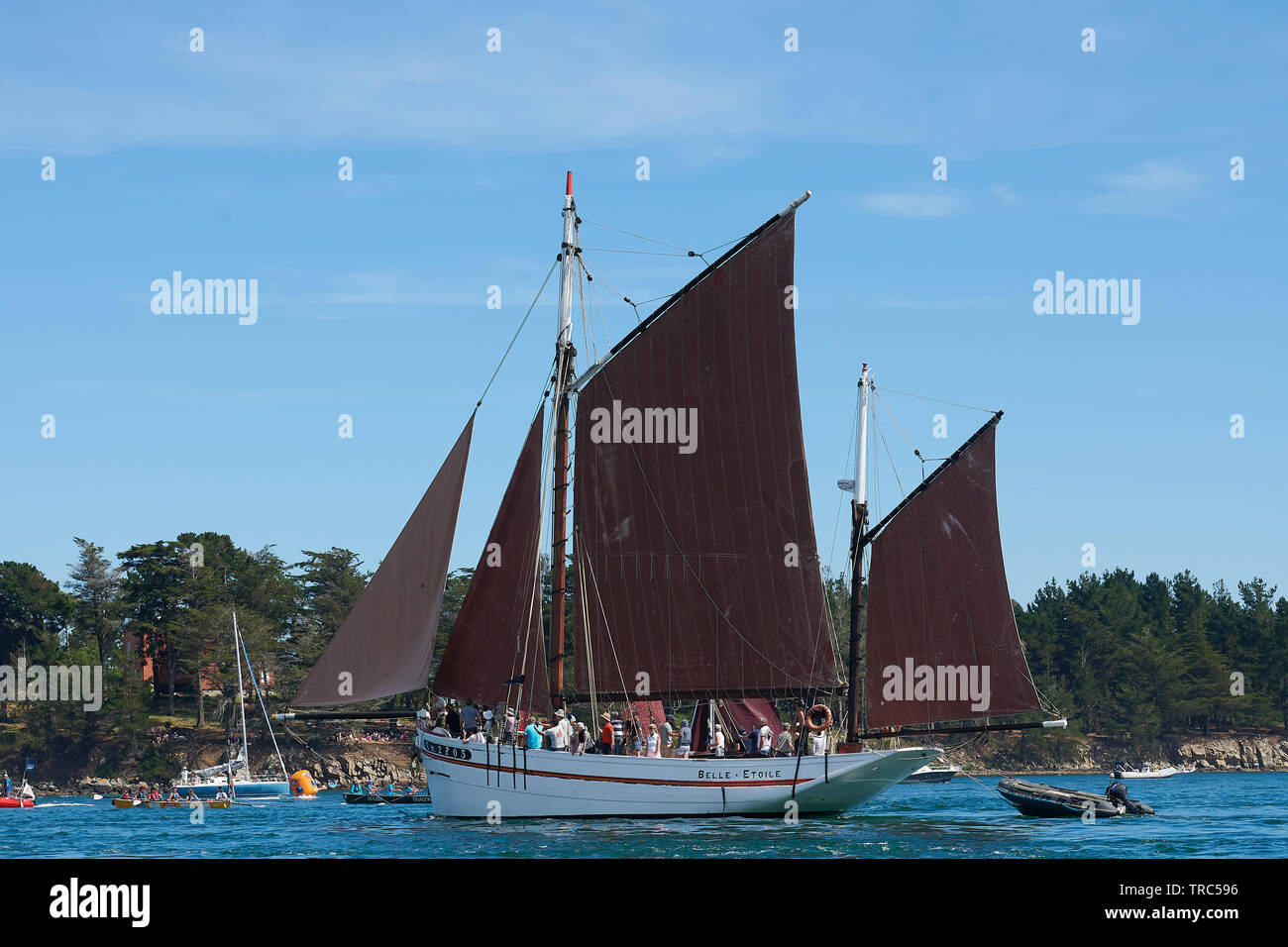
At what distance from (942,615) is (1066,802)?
25.8 feet

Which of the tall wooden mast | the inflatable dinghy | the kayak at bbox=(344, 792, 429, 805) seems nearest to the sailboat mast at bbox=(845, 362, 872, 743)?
the tall wooden mast

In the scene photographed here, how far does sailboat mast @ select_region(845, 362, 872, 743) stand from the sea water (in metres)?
3.90

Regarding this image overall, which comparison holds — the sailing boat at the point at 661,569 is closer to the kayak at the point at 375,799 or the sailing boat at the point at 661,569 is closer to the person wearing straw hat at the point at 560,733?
the person wearing straw hat at the point at 560,733

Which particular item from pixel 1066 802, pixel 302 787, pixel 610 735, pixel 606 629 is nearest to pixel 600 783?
pixel 610 735

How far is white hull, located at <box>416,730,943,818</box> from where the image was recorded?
4553 centimetres

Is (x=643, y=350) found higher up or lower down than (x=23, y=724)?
higher up

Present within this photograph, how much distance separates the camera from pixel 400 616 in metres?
45.7

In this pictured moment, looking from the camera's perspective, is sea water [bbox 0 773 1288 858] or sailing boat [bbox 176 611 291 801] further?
sailing boat [bbox 176 611 291 801]

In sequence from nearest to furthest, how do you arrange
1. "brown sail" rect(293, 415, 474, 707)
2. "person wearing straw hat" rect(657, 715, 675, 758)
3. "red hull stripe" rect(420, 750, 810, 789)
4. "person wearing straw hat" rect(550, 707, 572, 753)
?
"brown sail" rect(293, 415, 474, 707)
"red hull stripe" rect(420, 750, 810, 789)
"person wearing straw hat" rect(550, 707, 572, 753)
"person wearing straw hat" rect(657, 715, 675, 758)

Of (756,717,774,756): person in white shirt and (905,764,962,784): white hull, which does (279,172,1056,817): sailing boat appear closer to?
(756,717,774,756): person in white shirt
